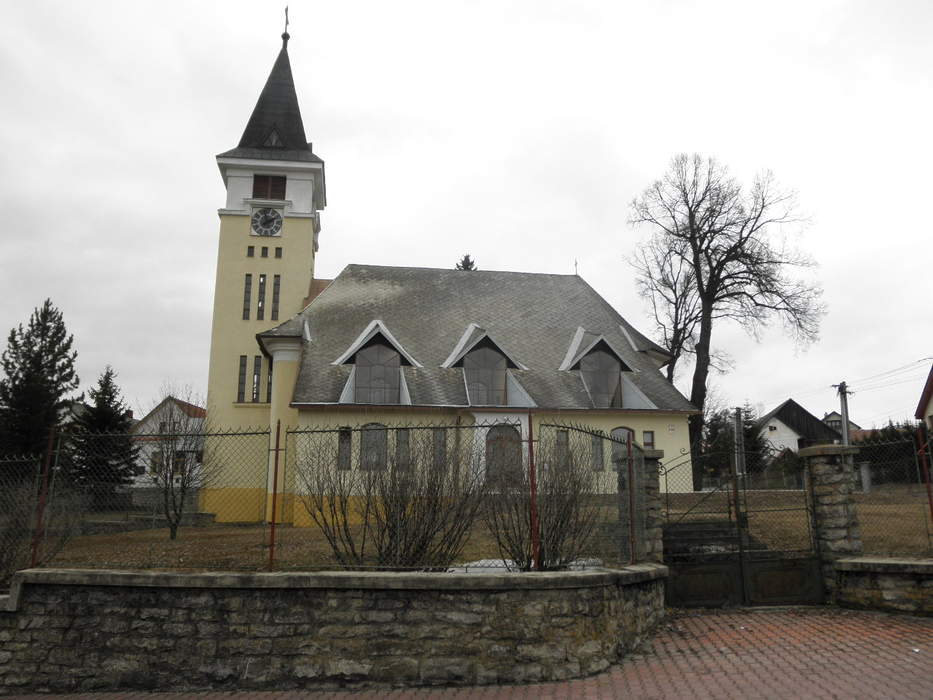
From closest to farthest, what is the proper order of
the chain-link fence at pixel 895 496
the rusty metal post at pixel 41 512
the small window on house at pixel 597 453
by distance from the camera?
1. the rusty metal post at pixel 41 512
2. the small window on house at pixel 597 453
3. the chain-link fence at pixel 895 496

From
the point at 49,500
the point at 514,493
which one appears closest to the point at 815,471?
the point at 514,493

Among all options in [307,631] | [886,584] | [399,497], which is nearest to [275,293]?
[399,497]

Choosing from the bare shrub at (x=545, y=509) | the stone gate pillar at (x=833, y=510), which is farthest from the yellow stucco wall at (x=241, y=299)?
the stone gate pillar at (x=833, y=510)

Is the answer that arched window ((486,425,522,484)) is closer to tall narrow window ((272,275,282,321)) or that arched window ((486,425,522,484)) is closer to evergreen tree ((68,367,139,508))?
evergreen tree ((68,367,139,508))

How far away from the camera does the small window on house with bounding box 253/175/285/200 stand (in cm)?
3014

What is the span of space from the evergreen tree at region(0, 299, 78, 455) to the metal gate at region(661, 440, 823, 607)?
27446 mm

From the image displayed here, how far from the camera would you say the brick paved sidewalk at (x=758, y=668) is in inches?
287

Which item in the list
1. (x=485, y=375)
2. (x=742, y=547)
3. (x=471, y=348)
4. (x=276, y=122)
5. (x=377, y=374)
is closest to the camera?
(x=742, y=547)

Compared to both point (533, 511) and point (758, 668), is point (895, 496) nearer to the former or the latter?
point (758, 668)

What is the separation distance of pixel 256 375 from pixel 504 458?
20125 mm

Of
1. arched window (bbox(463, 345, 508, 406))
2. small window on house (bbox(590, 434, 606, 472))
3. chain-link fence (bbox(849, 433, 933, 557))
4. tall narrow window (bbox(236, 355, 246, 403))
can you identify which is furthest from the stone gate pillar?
tall narrow window (bbox(236, 355, 246, 403))

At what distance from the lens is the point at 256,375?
27672 mm

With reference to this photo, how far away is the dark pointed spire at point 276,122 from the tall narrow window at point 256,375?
9.64 meters

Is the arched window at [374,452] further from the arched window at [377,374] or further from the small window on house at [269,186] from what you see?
the small window on house at [269,186]
